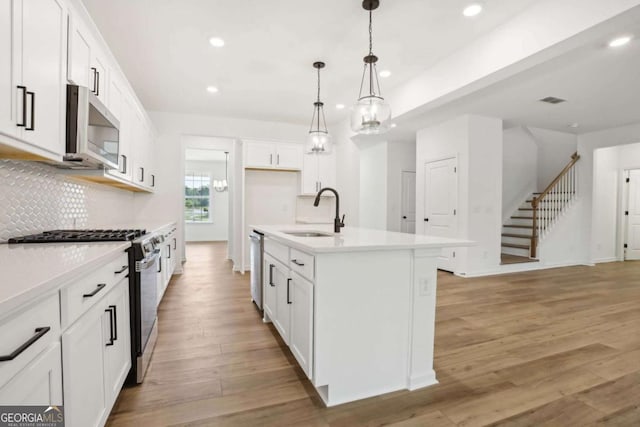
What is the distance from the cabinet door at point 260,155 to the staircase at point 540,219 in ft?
15.6

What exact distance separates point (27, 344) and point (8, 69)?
122 cm

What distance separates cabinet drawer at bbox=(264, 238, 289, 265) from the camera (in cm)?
226

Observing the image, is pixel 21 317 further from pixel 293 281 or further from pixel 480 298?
pixel 480 298

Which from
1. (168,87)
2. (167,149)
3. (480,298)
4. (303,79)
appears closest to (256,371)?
(480,298)

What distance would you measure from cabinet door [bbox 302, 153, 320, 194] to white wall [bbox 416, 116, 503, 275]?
92.2 inches

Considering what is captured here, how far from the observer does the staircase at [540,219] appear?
591 cm

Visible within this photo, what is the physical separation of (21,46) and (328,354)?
213 centimetres

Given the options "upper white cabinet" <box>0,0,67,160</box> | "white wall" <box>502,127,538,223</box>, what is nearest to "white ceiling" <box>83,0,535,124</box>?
"upper white cabinet" <box>0,0,67,160</box>

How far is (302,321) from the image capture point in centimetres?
188

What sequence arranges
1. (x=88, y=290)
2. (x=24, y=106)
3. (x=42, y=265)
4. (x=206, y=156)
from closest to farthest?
(x=42, y=265), (x=88, y=290), (x=24, y=106), (x=206, y=156)

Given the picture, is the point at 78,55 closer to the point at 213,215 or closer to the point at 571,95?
the point at 571,95

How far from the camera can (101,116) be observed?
2.13 meters

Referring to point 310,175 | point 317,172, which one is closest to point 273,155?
point 310,175

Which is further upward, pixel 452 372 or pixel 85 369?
pixel 85 369
